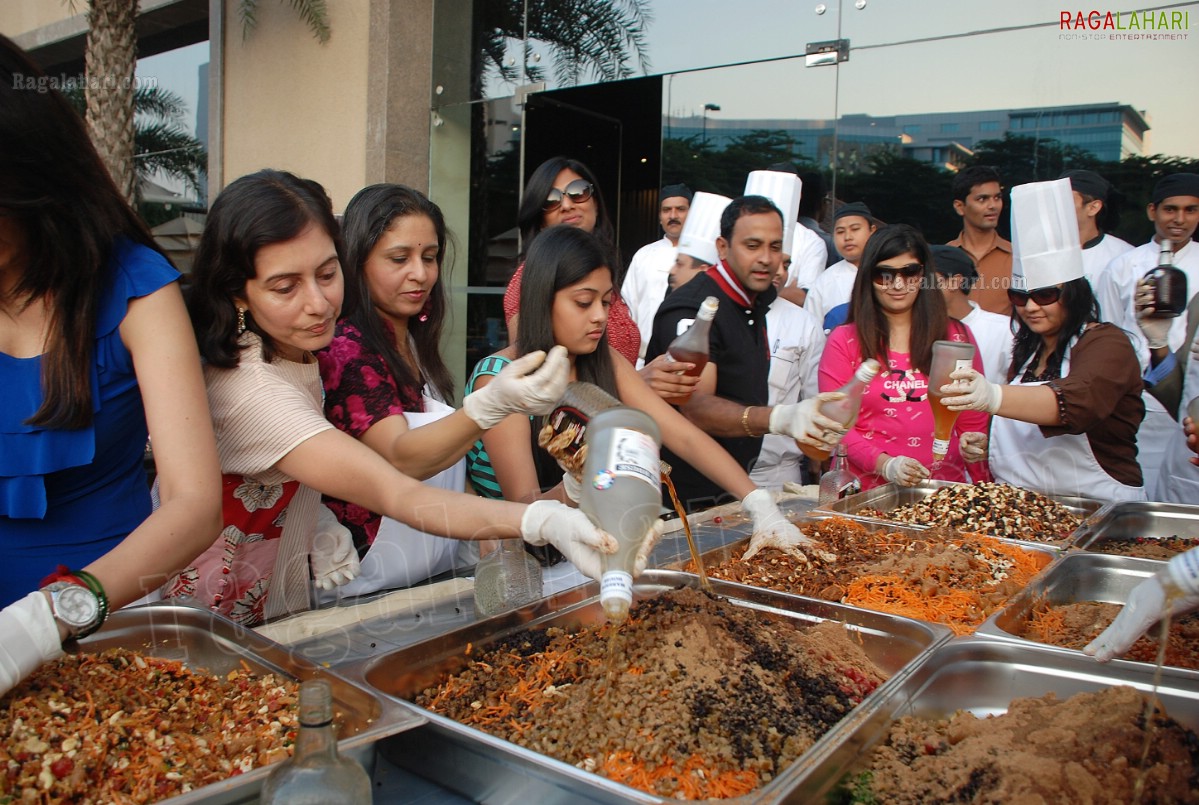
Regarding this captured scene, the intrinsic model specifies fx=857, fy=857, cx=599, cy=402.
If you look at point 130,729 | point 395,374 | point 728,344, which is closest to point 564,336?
point 395,374

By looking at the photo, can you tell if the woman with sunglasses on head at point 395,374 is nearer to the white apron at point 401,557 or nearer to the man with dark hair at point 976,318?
the white apron at point 401,557

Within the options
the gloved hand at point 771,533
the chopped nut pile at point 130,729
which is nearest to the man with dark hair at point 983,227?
the gloved hand at point 771,533

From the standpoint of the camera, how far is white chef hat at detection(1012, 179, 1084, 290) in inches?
119

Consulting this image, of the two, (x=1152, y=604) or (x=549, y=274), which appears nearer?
(x=1152, y=604)

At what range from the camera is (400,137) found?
6.58 meters

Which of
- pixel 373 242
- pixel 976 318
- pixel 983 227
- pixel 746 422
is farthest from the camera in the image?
pixel 983 227

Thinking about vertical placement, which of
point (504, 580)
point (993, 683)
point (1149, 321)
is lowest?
point (993, 683)

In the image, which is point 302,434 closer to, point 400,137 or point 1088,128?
point 1088,128

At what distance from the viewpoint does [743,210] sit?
3.35 meters

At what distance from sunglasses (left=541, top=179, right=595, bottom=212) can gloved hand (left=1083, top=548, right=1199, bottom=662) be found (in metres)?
2.60

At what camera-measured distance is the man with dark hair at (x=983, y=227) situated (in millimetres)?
4539

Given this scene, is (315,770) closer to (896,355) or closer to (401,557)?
(401,557)

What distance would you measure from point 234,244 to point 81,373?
353 millimetres

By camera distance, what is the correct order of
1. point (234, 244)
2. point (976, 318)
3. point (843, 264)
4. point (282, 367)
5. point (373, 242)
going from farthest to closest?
point (843, 264), point (976, 318), point (373, 242), point (282, 367), point (234, 244)
